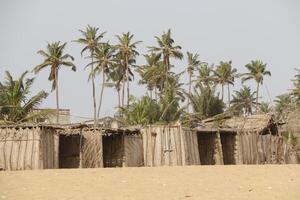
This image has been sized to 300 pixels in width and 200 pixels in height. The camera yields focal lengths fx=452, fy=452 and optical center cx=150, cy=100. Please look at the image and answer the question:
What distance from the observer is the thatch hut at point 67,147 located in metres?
17.0

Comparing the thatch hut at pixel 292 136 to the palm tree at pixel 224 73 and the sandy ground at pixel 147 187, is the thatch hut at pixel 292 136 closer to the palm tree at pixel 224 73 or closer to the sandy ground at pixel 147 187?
the sandy ground at pixel 147 187

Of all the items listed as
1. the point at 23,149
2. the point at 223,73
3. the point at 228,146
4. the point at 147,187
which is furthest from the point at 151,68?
the point at 147,187

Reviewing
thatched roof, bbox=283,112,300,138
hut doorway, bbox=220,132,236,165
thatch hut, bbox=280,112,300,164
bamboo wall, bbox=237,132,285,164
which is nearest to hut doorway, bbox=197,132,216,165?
hut doorway, bbox=220,132,236,165

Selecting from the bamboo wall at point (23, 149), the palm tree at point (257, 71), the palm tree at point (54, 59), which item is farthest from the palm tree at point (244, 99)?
the bamboo wall at point (23, 149)

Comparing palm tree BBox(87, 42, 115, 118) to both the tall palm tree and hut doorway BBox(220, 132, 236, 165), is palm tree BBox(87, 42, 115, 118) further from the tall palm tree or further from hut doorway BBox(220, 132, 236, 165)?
hut doorway BBox(220, 132, 236, 165)

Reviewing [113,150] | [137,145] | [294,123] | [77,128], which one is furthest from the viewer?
[294,123]

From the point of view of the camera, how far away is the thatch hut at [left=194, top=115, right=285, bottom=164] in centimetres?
2195

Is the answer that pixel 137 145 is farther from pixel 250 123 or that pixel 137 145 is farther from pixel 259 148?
pixel 250 123

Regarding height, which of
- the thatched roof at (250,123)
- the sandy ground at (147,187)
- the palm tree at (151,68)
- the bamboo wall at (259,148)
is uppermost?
the palm tree at (151,68)

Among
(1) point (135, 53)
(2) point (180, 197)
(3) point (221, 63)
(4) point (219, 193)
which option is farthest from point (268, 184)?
(3) point (221, 63)

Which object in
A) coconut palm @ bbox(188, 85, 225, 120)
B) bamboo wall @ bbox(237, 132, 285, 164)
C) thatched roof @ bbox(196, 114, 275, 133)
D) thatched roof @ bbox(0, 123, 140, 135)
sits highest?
coconut palm @ bbox(188, 85, 225, 120)

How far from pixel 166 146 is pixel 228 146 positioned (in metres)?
5.20

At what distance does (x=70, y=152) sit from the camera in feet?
65.9

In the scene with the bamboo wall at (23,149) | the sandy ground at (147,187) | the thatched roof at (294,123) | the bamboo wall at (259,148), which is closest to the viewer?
the sandy ground at (147,187)
